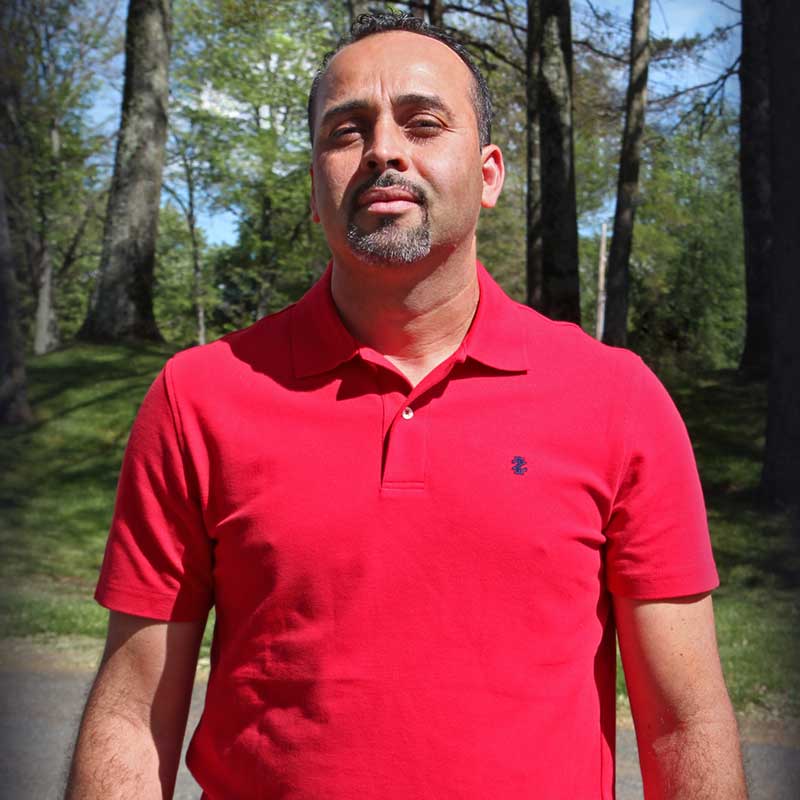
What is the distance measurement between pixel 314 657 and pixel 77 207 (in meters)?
14.2

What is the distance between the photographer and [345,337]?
167 centimetres

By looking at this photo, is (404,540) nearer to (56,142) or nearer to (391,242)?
(391,242)

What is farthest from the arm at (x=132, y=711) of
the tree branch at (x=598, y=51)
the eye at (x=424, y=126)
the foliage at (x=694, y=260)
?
the tree branch at (x=598, y=51)

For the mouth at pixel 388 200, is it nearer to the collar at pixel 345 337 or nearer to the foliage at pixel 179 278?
the collar at pixel 345 337

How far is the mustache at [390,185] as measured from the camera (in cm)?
163

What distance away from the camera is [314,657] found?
149 cm

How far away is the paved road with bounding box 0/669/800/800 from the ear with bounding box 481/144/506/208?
209 cm

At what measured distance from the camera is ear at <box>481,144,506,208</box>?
1.87 m

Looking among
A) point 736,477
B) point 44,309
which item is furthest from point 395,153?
point 44,309

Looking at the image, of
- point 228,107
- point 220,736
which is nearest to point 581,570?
point 220,736

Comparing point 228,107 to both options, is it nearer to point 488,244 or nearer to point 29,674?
point 488,244

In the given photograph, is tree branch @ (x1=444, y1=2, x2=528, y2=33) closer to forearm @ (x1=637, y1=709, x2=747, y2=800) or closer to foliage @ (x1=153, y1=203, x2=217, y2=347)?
forearm @ (x1=637, y1=709, x2=747, y2=800)

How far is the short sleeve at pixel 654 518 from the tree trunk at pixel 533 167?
695cm

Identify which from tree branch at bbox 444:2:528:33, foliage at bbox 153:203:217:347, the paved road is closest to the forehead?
the paved road
